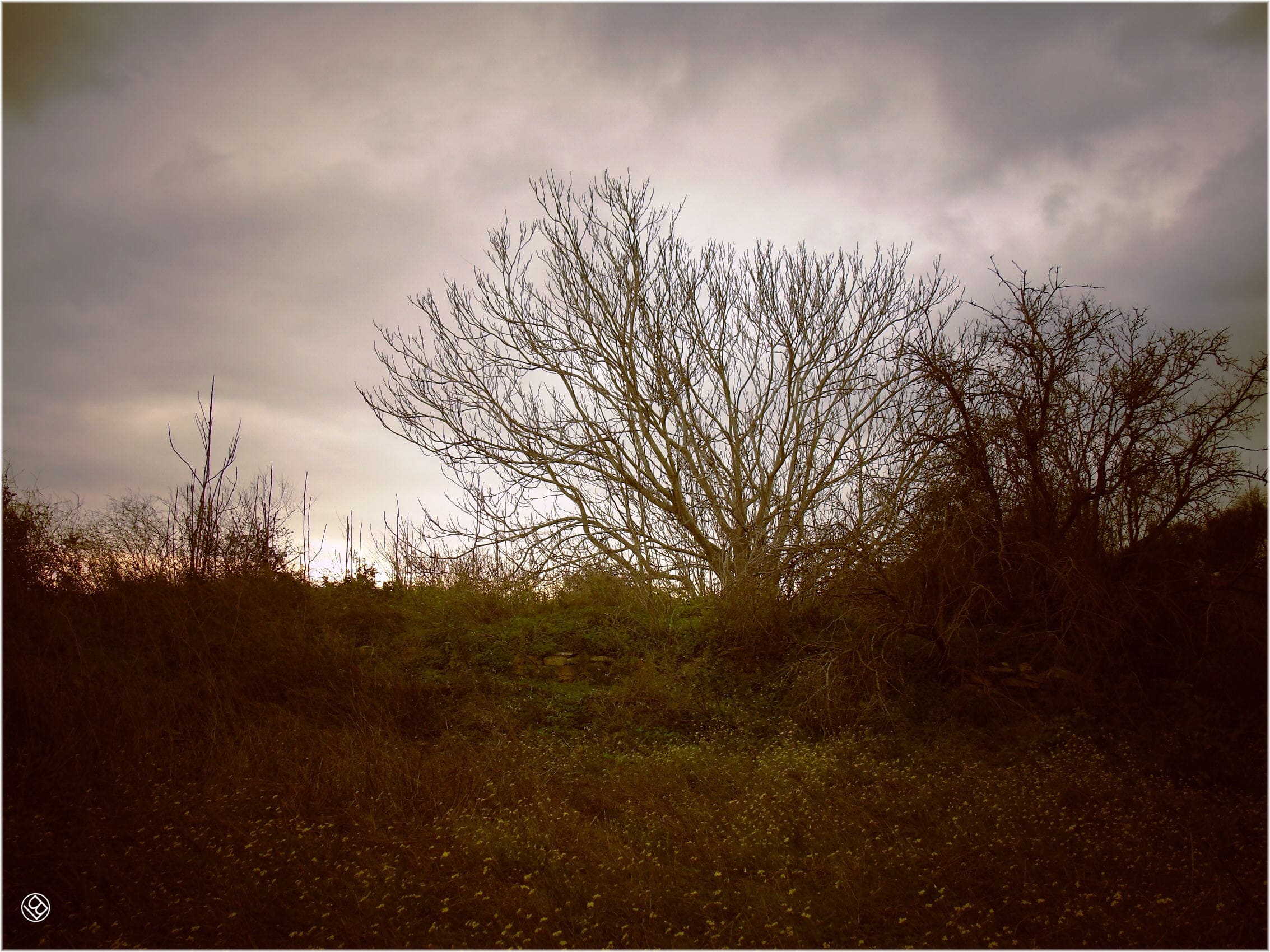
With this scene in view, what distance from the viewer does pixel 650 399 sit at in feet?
35.0

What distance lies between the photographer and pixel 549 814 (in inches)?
193

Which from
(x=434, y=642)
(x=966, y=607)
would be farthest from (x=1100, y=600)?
(x=434, y=642)

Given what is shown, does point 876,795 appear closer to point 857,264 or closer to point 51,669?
point 51,669

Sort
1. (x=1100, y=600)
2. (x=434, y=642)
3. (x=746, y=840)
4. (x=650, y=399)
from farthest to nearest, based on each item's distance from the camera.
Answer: (x=650, y=399) < (x=434, y=642) < (x=1100, y=600) < (x=746, y=840)

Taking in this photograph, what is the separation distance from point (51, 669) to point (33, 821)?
2293 mm

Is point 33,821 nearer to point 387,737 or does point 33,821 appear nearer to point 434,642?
point 387,737

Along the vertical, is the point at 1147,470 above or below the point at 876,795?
above

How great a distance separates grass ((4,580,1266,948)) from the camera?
3719 millimetres

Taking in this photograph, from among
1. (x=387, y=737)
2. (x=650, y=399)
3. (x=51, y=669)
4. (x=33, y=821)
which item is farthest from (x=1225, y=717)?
(x=51, y=669)

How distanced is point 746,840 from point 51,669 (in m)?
6.20

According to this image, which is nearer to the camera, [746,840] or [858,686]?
[746,840]

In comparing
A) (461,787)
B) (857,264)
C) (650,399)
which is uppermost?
(857,264)

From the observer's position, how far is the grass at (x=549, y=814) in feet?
12.2

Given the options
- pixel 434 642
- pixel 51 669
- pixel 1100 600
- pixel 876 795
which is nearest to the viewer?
pixel 876 795
